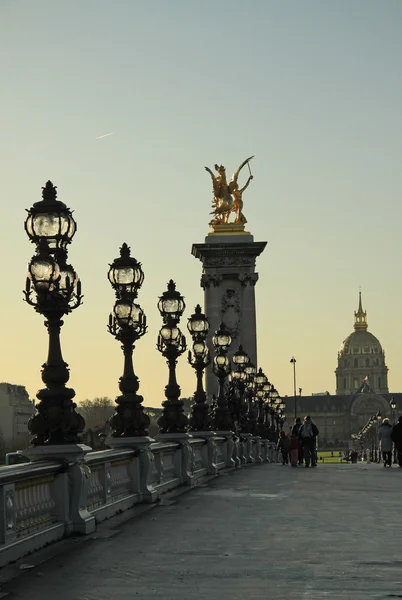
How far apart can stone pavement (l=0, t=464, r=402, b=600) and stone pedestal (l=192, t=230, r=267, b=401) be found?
264ft

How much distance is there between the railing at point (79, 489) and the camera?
14164 mm

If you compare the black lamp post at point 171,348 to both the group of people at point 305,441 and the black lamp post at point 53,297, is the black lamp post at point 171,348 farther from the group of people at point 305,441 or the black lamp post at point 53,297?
the group of people at point 305,441

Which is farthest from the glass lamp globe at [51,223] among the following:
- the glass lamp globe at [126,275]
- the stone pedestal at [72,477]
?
the glass lamp globe at [126,275]

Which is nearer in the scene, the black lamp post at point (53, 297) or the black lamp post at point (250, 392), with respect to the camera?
the black lamp post at point (53, 297)

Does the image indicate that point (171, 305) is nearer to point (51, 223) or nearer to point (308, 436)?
point (51, 223)

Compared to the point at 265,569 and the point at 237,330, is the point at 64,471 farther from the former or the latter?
the point at 237,330

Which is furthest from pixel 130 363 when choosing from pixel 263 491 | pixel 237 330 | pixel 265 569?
pixel 237 330

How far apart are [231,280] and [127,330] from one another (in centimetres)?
8162

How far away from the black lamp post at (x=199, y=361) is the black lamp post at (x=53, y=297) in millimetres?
18359

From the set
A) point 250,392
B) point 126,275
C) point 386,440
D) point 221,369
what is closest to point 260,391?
point 250,392

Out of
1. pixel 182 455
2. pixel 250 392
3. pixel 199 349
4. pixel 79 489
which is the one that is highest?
pixel 250 392

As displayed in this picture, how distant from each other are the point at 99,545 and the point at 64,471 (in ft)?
4.53

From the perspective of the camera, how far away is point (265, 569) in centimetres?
1350

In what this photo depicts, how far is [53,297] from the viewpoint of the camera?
1819 cm
